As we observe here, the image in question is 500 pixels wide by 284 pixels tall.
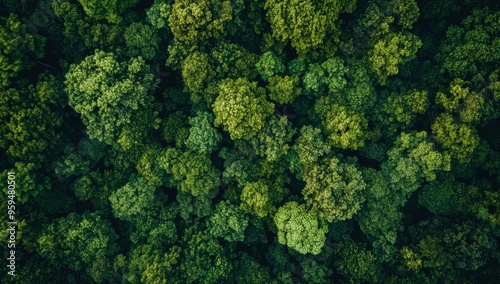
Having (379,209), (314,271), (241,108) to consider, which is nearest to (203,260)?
(314,271)

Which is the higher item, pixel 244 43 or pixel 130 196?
pixel 244 43

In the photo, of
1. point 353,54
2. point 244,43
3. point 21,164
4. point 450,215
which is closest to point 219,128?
point 244,43

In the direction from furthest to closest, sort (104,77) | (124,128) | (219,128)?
(219,128) < (124,128) < (104,77)

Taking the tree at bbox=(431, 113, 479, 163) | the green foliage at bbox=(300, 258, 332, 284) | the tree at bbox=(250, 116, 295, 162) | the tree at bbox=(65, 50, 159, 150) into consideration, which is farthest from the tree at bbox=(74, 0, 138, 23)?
the tree at bbox=(431, 113, 479, 163)

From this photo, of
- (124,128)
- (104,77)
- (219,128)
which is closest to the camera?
(104,77)

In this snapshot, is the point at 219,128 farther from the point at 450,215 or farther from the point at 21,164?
the point at 450,215

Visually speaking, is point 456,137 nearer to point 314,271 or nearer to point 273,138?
point 273,138

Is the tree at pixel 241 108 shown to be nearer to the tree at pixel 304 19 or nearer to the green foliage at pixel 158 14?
the tree at pixel 304 19
